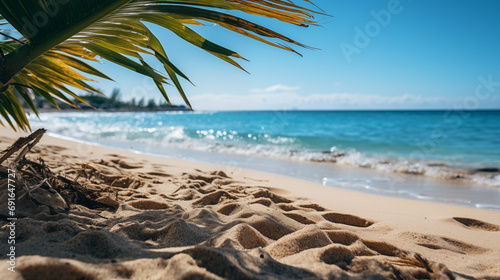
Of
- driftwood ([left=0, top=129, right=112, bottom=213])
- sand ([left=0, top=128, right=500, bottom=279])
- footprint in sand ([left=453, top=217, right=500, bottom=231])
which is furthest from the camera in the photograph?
footprint in sand ([left=453, top=217, right=500, bottom=231])

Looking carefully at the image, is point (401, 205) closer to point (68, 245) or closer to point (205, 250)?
point (205, 250)

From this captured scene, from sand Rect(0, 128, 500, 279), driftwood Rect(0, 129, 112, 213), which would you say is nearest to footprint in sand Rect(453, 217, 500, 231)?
sand Rect(0, 128, 500, 279)

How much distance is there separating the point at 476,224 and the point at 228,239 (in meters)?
2.36

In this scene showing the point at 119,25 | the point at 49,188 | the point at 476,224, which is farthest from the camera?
the point at 476,224

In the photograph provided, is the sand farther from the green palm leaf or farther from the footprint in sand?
the green palm leaf

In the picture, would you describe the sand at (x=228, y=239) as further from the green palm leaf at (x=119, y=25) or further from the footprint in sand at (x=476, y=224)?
the green palm leaf at (x=119, y=25)

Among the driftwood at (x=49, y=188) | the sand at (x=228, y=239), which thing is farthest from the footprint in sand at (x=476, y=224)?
the driftwood at (x=49, y=188)

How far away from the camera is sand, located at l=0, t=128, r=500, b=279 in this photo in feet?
3.26

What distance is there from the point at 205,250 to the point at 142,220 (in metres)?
0.81

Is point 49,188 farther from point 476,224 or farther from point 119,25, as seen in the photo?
point 476,224

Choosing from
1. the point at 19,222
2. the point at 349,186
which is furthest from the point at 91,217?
the point at 349,186

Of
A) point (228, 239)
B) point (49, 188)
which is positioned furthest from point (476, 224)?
point (49, 188)

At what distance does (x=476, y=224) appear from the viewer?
8.43 ft

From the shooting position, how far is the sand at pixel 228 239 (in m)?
0.99
